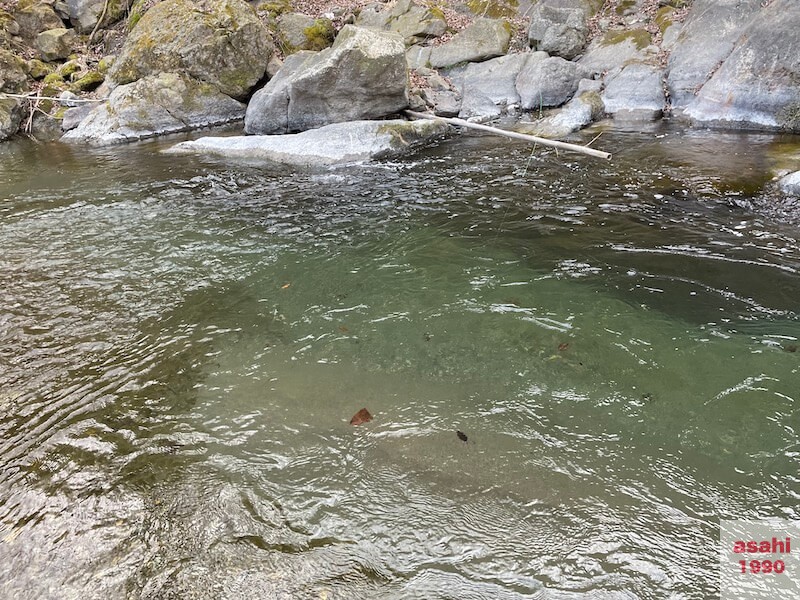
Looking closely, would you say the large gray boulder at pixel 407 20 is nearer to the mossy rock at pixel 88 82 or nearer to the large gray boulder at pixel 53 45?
the mossy rock at pixel 88 82

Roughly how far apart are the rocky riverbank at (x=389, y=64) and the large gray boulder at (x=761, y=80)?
1.1 inches

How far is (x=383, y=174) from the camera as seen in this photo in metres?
9.43

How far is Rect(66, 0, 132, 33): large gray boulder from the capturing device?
848 inches

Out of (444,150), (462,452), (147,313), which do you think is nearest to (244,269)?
(147,313)

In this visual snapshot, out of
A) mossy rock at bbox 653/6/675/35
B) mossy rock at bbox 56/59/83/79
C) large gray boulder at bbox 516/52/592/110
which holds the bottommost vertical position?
large gray boulder at bbox 516/52/592/110

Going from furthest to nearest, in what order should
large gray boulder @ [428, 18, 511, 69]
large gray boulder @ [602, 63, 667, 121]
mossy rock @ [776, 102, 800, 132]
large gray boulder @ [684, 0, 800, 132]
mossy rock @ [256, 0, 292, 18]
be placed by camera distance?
1. mossy rock @ [256, 0, 292, 18]
2. large gray boulder @ [428, 18, 511, 69]
3. large gray boulder @ [602, 63, 667, 121]
4. large gray boulder @ [684, 0, 800, 132]
5. mossy rock @ [776, 102, 800, 132]

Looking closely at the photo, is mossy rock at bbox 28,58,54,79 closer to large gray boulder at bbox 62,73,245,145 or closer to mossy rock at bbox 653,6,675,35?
large gray boulder at bbox 62,73,245,145

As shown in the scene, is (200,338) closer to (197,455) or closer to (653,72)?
(197,455)

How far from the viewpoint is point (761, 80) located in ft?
35.6


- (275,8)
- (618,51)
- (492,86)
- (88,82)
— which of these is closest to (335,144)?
(492,86)

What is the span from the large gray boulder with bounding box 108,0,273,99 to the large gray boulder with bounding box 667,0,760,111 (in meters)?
12.5

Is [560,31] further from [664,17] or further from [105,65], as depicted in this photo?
[105,65]

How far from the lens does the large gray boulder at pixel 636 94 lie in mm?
12852

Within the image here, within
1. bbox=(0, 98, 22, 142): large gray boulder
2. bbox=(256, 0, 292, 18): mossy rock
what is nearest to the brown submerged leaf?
bbox=(0, 98, 22, 142): large gray boulder
